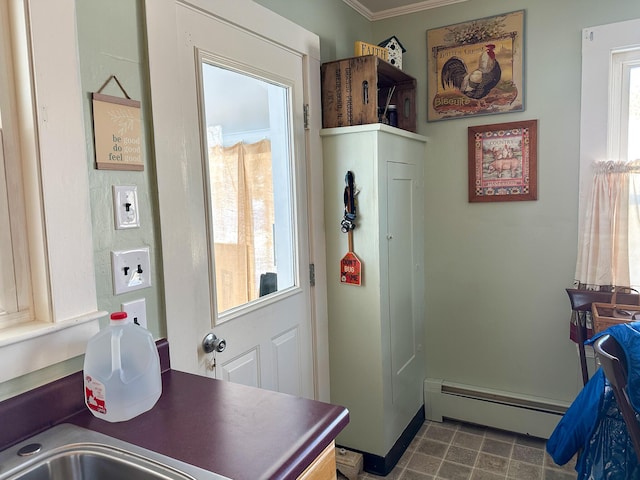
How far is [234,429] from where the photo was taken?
3.19 feet

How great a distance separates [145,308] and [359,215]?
1.09 meters

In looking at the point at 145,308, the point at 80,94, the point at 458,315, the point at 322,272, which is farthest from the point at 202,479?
the point at 458,315

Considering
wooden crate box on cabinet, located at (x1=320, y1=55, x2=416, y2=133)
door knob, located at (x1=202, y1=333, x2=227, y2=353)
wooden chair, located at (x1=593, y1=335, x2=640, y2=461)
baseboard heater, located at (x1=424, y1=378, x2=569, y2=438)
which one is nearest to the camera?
wooden chair, located at (x1=593, y1=335, x2=640, y2=461)

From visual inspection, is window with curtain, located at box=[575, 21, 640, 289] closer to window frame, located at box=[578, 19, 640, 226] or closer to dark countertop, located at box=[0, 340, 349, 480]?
window frame, located at box=[578, 19, 640, 226]

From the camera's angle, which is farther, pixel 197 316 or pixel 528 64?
pixel 528 64

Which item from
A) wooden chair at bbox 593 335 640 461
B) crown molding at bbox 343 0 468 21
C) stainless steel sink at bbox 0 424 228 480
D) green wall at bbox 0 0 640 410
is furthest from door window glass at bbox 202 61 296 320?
wooden chair at bbox 593 335 640 461

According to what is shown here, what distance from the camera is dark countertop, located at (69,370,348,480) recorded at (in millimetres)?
863

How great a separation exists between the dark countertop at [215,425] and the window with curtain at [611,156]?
1758 millimetres

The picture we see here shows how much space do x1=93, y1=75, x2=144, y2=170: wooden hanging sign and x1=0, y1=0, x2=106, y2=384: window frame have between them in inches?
2.2

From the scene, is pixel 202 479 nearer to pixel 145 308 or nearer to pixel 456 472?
pixel 145 308

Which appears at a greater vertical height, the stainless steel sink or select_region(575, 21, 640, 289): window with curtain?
select_region(575, 21, 640, 289): window with curtain

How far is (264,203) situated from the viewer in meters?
1.87

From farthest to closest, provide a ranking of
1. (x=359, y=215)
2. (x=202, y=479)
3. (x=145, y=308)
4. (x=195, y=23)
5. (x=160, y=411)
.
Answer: (x=359, y=215)
(x=195, y=23)
(x=145, y=308)
(x=160, y=411)
(x=202, y=479)

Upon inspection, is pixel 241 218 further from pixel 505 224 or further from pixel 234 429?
pixel 505 224
